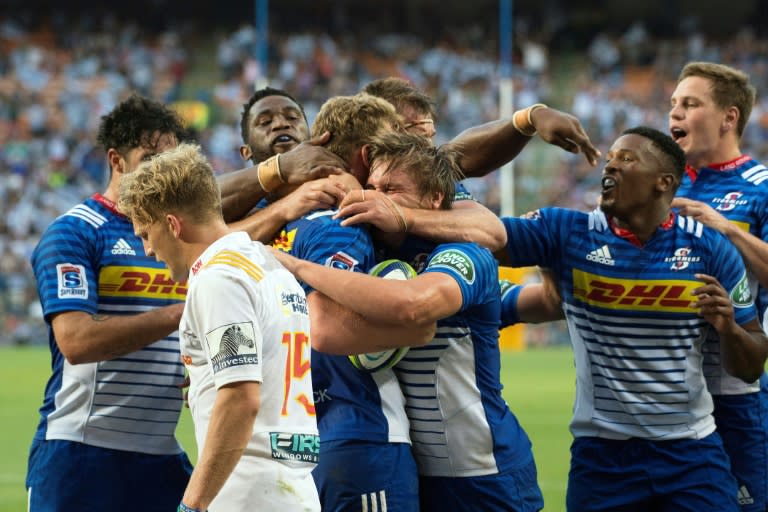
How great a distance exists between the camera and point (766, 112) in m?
30.5

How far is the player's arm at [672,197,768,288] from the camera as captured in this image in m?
5.60

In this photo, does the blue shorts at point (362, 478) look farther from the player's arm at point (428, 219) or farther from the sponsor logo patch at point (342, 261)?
the player's arm at point (428, 219)

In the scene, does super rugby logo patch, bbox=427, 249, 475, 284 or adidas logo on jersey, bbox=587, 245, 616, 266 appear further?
adidas logo on jersey, bbox=587, 245, 616, 266

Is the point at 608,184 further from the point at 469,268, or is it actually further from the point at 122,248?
the point at 122,248

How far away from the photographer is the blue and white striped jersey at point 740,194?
6254mm

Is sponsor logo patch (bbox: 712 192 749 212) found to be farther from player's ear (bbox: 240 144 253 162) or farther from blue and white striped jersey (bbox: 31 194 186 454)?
blue and white striped jersey (bbox: 31 194 186 454)

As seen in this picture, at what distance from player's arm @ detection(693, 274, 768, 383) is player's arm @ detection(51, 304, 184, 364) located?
7.90ft

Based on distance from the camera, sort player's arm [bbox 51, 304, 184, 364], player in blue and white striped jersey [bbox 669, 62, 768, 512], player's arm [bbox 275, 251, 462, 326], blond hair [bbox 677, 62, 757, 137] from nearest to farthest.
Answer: player's arm [bbox 275, 251, 462, 326] → player's arm [bbox 51, 304, 184, 364] → player in blue and white striped jersey [bbox 669, 62, 768, 512] → blond hair [bbox 677, 62, 757, 137]

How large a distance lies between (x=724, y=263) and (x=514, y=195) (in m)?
24.7

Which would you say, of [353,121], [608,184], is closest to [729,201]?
[608,184]

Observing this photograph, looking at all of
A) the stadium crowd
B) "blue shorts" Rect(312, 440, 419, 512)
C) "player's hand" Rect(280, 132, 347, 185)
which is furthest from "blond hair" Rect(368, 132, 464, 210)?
the stadium crowd

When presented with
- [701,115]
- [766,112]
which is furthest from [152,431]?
[766,112]

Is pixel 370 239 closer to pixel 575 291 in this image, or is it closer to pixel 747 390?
pixel 575 291

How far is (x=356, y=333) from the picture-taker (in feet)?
13.7
